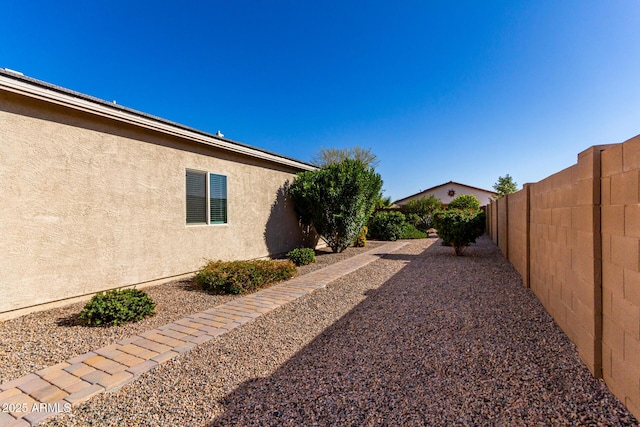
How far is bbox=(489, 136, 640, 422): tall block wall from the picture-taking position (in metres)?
2.13

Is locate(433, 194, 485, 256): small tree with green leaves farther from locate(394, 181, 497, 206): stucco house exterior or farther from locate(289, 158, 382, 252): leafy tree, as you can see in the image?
locate(394, 181, 497, 206): stucco house exterior

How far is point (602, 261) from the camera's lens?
8.66 ft

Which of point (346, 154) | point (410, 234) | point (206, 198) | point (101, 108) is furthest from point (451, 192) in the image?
point (101, 108)

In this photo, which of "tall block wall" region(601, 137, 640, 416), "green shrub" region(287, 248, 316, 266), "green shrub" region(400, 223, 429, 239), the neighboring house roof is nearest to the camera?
"tall block wall" region(601, 137, 640, 416)

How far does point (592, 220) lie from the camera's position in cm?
272

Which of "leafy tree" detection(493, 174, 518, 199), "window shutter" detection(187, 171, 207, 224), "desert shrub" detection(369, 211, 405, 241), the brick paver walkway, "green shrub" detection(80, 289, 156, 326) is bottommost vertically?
the brick paver walkway

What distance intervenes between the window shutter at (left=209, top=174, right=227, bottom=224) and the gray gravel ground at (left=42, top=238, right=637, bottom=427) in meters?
4.05

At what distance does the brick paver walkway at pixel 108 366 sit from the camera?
2.43 metres

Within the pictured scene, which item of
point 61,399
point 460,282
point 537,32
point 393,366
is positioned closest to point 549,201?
point 460,282

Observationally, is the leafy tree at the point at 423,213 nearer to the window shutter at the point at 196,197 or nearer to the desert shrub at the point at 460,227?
the desert shrub at the point at 460,227

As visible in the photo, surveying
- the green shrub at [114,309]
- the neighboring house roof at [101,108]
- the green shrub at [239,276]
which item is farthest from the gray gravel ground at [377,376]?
the neighboring house roof at [101,108]

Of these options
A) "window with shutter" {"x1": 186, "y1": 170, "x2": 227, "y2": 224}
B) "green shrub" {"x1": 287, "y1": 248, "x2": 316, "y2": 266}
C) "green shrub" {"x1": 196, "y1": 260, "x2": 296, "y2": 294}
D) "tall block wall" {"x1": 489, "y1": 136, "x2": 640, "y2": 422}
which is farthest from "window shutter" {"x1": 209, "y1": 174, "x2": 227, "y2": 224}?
"tall block wall" {"x1": 489, "y1": 136, "x2": 640, "y2": 422}

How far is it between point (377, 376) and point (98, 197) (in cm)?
567

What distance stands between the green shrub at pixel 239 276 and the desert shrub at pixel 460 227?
6.47m
